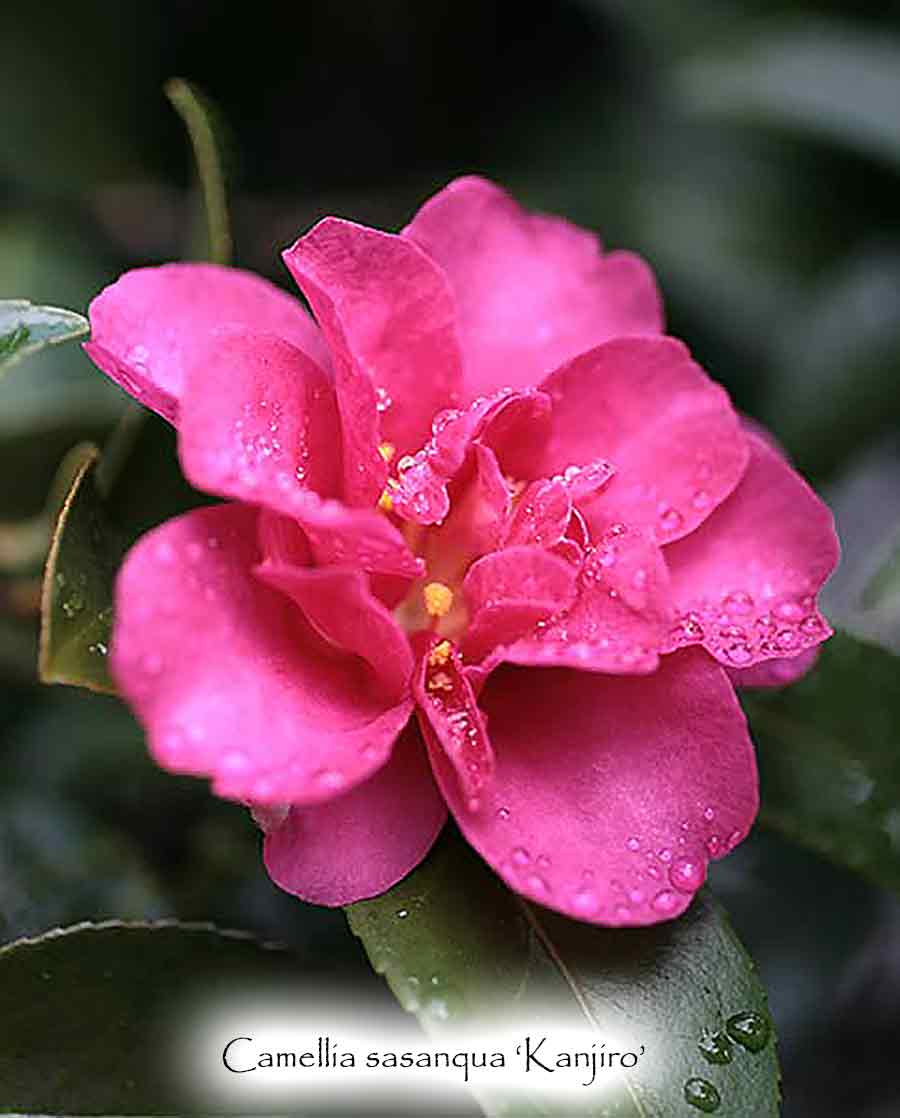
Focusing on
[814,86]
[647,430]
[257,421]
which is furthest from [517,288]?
[814,86]

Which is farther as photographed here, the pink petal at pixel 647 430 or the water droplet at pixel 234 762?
the pink petal at pixel 647 430

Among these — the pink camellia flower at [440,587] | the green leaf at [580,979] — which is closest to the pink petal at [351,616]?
the pink camellia flower at [440,587]

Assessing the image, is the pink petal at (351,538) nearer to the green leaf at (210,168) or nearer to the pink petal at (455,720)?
the pink petal at (455,720)

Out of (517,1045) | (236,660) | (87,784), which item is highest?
(236,660)

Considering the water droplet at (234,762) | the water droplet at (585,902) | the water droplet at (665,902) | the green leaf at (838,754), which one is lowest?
the green leaf at (838,754)

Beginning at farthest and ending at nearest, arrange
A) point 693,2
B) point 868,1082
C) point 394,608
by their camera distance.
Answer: point 693,2
point 868,1082
point 394,608

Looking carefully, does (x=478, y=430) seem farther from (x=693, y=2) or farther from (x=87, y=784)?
(x=693, y=2)

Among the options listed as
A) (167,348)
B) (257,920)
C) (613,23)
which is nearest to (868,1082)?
(257,920)
